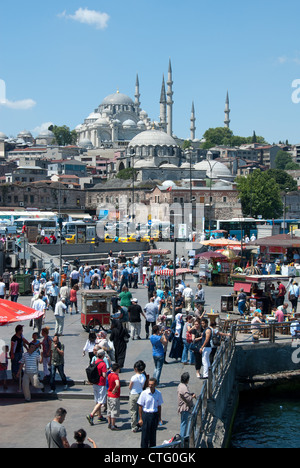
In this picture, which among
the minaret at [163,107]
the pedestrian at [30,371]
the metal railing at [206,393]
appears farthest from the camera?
the minaret at [163,107]

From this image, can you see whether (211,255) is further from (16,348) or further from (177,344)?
(16,348)

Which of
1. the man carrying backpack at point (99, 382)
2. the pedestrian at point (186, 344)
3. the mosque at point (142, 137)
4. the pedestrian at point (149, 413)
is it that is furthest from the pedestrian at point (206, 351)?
the mosque at point (142, 137)

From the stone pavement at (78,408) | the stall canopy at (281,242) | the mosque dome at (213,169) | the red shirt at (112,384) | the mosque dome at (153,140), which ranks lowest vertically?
the stone pavement at (78,408)

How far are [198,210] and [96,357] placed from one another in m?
57.4

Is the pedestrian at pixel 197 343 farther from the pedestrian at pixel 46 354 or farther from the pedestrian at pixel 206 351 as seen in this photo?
the pedestrian at pixel 46 354

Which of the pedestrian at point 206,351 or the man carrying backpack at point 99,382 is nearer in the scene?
the man carrying backpack at point 99,382

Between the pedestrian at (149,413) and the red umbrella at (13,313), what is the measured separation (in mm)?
3028

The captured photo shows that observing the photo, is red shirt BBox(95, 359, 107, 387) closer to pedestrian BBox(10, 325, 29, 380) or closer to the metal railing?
the metal railing

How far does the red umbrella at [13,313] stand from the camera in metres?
9.80

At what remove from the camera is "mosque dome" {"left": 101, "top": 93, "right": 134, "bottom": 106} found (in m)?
151

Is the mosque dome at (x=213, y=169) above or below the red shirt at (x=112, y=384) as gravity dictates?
above

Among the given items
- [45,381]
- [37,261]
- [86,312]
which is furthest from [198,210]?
[45,381]

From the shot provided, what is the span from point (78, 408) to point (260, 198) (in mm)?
64271

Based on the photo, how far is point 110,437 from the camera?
8.16m
